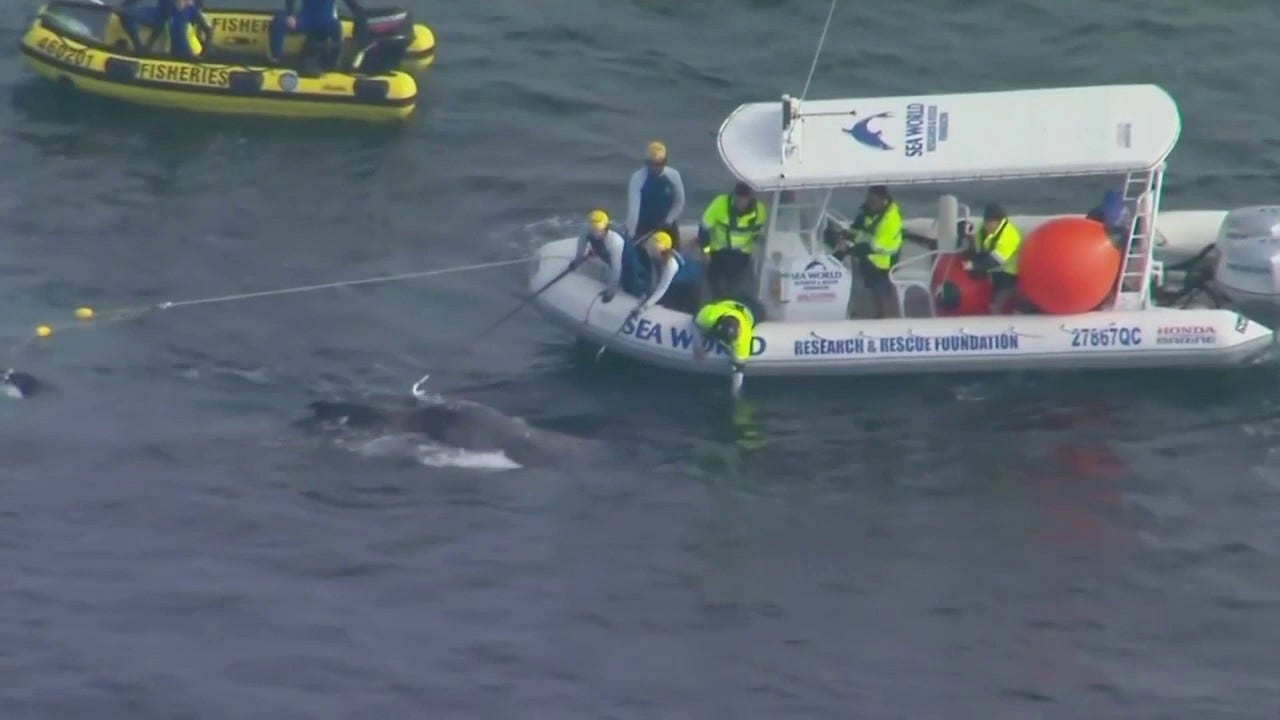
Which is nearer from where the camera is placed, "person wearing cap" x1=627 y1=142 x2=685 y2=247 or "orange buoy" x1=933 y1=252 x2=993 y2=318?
"orange buoy" x1=933 y1=252 x2=993 y2=318

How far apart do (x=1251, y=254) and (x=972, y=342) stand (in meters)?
3.23

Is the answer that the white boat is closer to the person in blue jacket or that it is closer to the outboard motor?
the outboard motor

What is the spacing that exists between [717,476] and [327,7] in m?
11.1

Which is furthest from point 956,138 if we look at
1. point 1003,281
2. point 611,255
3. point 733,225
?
point 611,255

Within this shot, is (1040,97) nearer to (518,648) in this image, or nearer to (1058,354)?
(1058,354)

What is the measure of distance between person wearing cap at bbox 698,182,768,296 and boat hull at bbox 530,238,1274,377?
77cm

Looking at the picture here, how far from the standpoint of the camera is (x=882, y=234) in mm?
21875

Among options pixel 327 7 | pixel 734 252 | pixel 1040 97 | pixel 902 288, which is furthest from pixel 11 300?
pixel 1040 97

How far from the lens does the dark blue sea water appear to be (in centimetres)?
1738

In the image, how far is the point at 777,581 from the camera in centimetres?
1861

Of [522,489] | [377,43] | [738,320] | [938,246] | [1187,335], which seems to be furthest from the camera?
[377,43]

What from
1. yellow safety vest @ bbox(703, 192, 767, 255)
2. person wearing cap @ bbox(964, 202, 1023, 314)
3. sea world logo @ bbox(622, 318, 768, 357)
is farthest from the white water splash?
person wearing cap @ bbox(964, 202, 1023, 314)

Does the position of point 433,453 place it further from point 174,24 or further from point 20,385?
point 174,24

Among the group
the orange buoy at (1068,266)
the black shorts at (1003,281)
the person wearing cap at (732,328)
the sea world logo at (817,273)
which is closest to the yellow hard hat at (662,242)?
the person wearing cap at (732,328)
